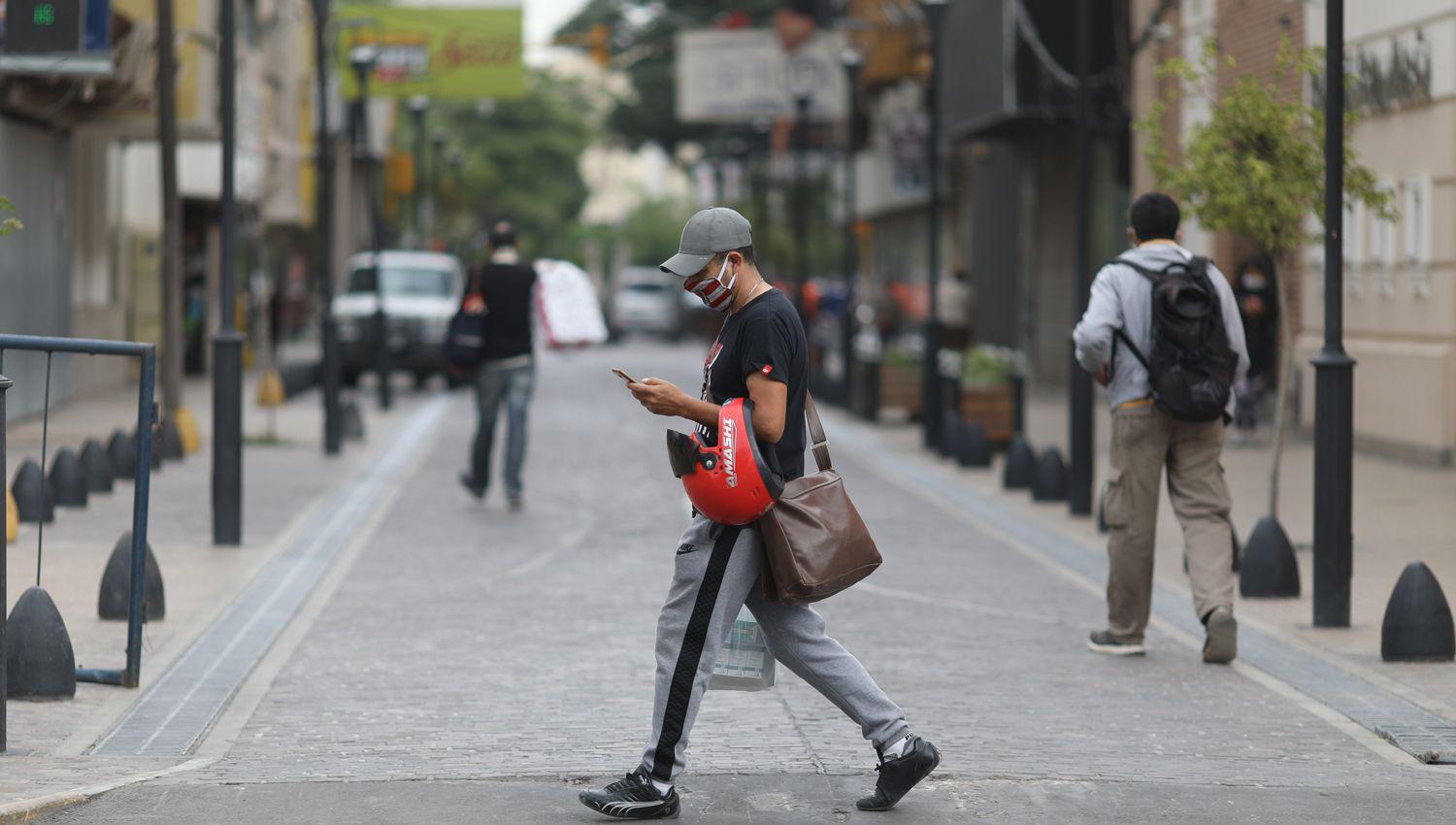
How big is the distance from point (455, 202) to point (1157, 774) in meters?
67.5

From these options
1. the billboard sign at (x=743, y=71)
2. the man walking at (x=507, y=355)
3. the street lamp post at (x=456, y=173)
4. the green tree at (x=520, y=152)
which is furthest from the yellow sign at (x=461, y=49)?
the man walking at (x=507, y=355)

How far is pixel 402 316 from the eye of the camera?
113ft

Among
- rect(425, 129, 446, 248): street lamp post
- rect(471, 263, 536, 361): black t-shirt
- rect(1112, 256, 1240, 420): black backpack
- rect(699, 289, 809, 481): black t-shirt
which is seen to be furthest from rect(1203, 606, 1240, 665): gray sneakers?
rect(425, 129, 446, 248): street lamp post

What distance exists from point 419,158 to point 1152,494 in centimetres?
4356

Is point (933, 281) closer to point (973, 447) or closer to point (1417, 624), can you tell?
point (973, 447)

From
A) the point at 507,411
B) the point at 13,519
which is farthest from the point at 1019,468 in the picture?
the point at 13,519

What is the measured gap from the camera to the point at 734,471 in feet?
20.0

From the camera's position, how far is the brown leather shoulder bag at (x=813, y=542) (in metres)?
6.20

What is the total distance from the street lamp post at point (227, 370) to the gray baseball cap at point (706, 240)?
694cm

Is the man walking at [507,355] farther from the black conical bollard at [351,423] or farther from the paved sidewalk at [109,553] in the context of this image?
the black conical bollard at [351,423]

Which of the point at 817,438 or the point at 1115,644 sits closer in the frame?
the point at 817,438

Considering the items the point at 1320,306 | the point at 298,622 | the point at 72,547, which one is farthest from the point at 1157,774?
the point at 1320,306

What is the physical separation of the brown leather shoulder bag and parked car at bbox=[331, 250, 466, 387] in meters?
26.6

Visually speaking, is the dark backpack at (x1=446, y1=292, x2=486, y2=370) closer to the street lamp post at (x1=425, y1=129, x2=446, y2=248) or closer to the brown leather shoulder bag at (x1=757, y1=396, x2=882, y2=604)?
the brown leather shoulder bag at (x1=757, y1=396, x2=882, y2=604)
